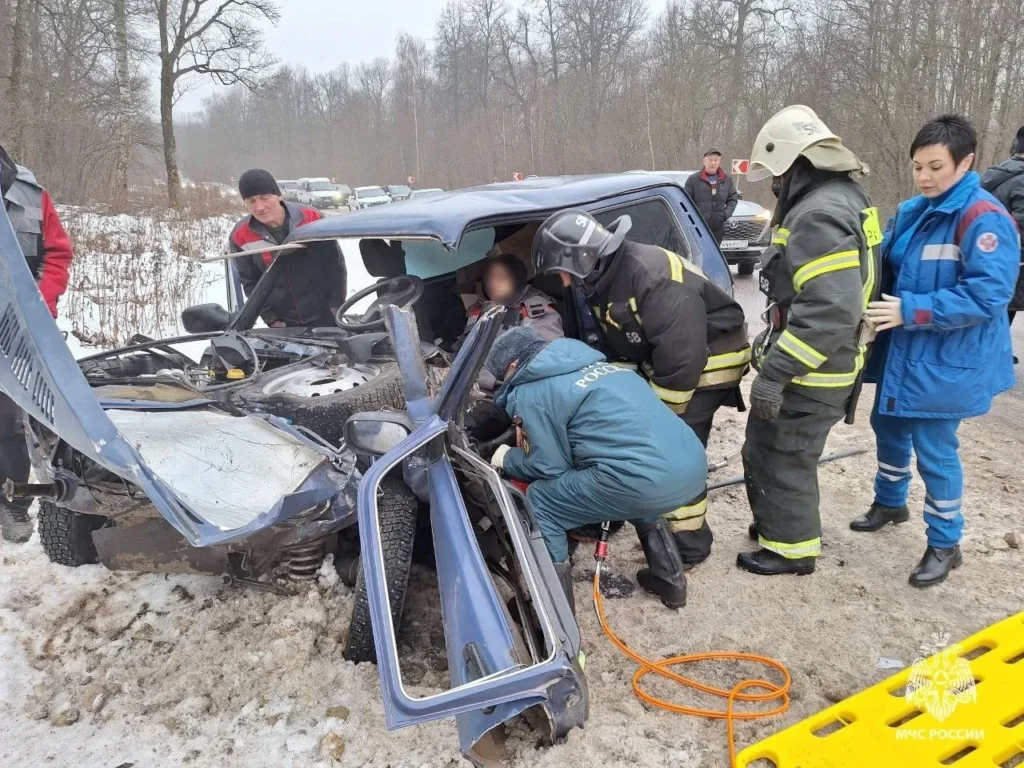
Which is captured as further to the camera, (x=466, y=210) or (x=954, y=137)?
(x=466, y=210)

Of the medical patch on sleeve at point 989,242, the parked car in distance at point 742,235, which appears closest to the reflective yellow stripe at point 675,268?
the medical patch on sleeve at point 989,242

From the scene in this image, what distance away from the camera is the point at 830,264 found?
2.49m

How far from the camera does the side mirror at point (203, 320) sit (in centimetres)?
386

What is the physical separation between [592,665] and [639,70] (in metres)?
27.4

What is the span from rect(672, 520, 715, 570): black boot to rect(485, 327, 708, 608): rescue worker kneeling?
437mm

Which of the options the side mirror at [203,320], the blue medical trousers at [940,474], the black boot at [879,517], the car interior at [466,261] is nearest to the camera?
the blue medical trousers at [940,474]

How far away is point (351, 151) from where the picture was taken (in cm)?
4609

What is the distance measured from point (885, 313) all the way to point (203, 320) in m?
3.41

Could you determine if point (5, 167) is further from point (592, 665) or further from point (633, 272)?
point (592, 665)

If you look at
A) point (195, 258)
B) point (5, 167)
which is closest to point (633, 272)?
point (5, 167)

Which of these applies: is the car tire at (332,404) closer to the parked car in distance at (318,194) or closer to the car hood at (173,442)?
the car hood at (173,442)

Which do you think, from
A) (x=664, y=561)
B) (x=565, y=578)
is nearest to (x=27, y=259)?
(x=565, y=578)

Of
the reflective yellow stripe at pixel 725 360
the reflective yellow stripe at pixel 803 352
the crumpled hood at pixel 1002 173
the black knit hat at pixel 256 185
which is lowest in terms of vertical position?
the reflective yellow stripe at pixel 725 360

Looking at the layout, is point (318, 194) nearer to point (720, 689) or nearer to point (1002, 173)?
point (1002, 173)
